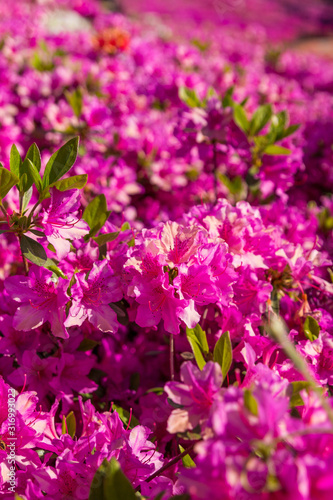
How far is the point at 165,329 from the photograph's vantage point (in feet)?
2.92

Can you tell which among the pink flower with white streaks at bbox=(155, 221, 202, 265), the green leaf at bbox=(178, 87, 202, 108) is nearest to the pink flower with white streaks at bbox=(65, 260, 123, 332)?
the pink flower with white streaks at bbox=(155, 221, 202, 265)

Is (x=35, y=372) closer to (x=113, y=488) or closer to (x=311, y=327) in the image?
(x=113, y=488)

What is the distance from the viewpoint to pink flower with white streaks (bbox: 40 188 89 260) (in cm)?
91

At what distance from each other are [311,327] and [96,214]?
67cm

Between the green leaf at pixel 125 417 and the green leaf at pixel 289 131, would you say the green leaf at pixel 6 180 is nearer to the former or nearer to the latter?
the green leaf at pixel 125 417

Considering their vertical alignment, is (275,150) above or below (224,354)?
above

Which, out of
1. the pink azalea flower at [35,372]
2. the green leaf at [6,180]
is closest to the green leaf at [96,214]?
the green leaf at [6,180]

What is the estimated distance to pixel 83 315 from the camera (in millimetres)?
931

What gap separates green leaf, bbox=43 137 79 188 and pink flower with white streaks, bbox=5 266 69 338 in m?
0.22

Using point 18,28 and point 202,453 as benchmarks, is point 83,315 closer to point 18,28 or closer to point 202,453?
point 202,453

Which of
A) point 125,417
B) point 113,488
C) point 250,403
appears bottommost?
point 125,417

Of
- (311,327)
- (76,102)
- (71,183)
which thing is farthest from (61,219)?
(76,102)

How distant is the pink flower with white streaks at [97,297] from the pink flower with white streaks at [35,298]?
41 mm

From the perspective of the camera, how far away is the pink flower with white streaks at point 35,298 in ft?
3.07
